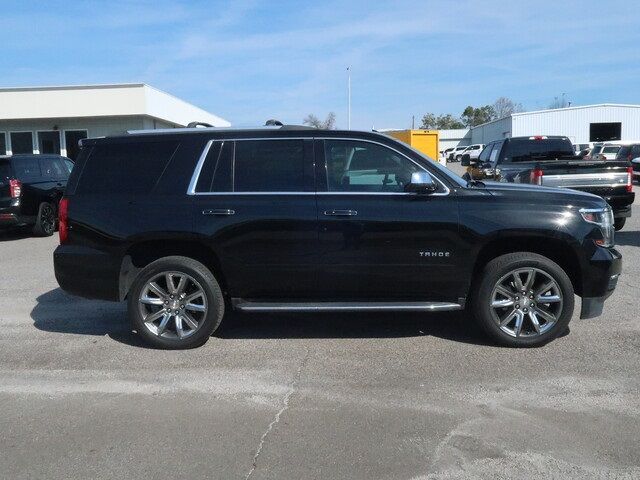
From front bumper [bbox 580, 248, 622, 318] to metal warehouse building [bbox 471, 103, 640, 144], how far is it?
50050 mm

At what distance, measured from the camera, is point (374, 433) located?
13.3ft

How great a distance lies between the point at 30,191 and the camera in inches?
521

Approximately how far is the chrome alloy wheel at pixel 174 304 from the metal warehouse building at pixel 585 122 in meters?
51.1

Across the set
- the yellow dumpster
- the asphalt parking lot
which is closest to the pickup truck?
the asphalt parking lot

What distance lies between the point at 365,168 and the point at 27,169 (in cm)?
1021

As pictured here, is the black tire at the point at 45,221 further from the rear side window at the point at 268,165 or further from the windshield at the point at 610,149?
the windshield at the point at 610,149

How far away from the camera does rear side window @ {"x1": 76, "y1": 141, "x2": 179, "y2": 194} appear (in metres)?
5.74

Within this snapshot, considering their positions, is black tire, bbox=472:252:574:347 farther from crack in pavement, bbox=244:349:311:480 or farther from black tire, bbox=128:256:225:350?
black tire, bbox=128:256:225:350

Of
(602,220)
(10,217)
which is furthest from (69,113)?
(602,220)

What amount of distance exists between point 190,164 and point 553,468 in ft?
12.5

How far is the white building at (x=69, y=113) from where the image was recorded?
27.9 meters

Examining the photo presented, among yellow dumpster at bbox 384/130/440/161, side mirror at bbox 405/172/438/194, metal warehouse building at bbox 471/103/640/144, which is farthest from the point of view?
metal warehouse building at bbox 471/103/640/144

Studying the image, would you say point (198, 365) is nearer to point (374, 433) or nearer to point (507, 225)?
point (374, 433)

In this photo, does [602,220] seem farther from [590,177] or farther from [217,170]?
[590,177]
